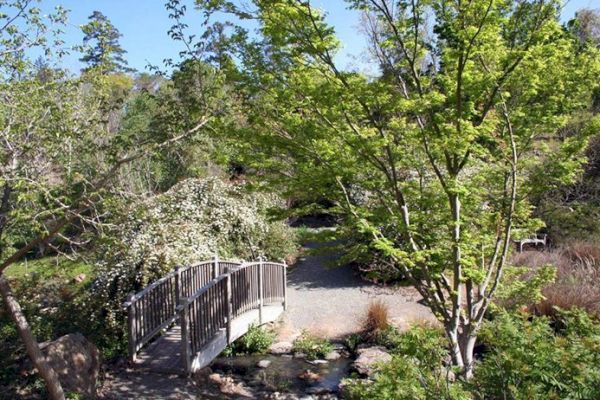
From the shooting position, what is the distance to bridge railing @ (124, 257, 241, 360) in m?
7.37

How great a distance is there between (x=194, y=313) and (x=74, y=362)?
1.87 m

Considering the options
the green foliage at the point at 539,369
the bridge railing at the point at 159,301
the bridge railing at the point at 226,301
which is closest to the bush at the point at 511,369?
the green foliage at the point at 539,369

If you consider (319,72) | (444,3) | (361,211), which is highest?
(444,3)

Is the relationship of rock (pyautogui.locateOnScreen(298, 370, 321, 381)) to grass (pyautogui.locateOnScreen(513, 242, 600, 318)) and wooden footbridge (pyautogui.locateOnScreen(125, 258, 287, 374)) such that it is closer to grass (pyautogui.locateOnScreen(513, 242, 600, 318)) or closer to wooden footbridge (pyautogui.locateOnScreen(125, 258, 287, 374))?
Answer: wooden footbridge (pyautogui.locateOnScreen(125, 258, 287, 374))

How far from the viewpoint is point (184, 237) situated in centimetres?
1017

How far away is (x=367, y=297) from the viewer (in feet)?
38.8

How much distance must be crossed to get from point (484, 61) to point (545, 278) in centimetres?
279

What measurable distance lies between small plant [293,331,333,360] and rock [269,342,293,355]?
17 centimetres

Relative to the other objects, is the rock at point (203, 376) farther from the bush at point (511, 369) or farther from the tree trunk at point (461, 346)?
the bush at point (511, 369)

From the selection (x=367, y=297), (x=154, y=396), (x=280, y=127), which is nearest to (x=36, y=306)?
(x=154, y=396)

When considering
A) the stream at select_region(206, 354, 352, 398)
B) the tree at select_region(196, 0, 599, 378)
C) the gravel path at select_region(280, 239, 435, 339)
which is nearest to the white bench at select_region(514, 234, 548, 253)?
the gravel path at select_region(280, 239, 435, 339)

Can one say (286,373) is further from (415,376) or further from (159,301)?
(415,376)

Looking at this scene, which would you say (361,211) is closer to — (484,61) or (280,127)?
(280,127)

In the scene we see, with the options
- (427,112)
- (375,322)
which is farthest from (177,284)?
(427,112)
